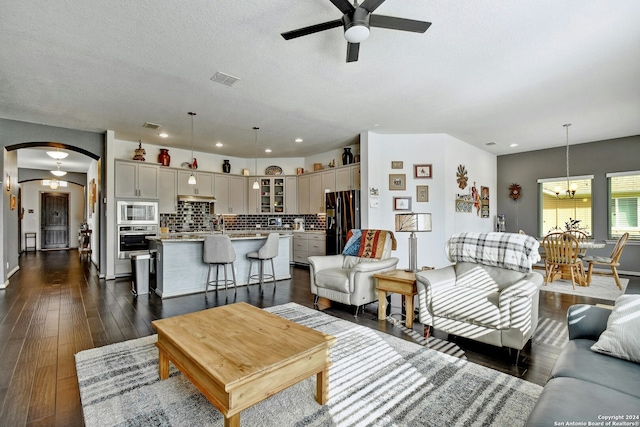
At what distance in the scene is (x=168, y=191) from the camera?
6.80m

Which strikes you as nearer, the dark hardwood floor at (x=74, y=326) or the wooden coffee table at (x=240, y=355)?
the wooden coffee table at (x=240, y=355)

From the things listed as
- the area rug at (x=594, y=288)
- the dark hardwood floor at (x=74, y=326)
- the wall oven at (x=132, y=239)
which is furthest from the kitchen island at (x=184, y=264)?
the area rug at (x=594, y=288)

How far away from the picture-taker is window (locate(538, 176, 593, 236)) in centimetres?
696

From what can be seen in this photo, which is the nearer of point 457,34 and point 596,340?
point 596,340

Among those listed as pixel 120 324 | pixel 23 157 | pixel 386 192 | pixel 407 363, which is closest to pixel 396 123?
pixel 386 192

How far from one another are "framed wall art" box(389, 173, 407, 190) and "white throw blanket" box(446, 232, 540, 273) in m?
2.93

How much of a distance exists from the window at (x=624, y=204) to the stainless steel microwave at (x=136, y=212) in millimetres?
9619

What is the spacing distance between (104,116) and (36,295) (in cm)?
287

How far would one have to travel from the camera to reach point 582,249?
516 centimetres

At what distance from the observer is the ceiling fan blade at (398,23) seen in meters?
2.23

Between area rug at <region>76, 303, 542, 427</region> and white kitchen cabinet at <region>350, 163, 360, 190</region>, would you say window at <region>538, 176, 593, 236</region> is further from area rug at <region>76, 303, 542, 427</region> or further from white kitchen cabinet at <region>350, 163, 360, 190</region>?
area rug at <region>76, 303, 542, 427</region>

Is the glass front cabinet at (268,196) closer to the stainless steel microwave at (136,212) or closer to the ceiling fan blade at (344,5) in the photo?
the stainless steel microwave at (136,212)

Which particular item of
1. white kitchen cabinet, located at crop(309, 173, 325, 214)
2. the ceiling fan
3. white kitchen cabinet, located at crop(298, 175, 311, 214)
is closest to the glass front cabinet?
white kitchen cabinet, located at crop(298, 175, 311, 214)

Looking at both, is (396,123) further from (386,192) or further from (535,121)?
(535,121)
